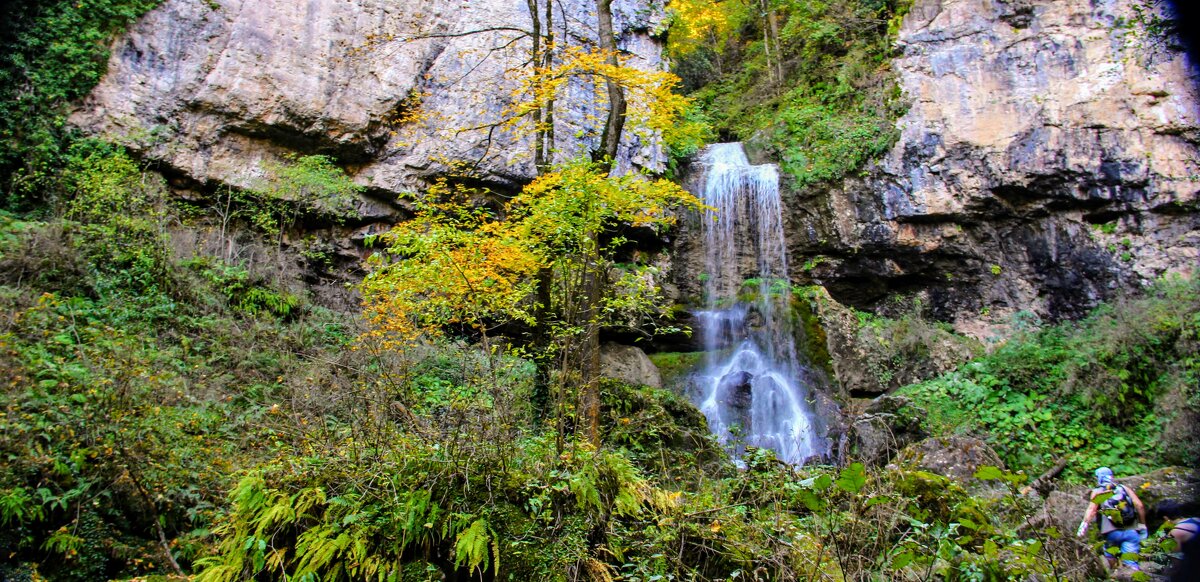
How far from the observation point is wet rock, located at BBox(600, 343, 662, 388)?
12125mm

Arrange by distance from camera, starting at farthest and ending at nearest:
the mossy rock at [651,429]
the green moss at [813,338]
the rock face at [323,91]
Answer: the green moss at [813,338]
the rock face at [323,91]
the mossy rock at [651,429]

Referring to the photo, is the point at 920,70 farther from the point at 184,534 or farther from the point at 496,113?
the point at 184,534

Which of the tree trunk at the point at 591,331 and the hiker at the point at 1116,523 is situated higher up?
the tree trunk at the point at 591,331

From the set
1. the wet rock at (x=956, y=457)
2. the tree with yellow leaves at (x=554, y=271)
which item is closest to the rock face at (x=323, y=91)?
the tree with yellow leaves at (x=554, y=271)

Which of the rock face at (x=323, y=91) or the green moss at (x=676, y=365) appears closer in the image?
the rock face at (x=323, y=91)

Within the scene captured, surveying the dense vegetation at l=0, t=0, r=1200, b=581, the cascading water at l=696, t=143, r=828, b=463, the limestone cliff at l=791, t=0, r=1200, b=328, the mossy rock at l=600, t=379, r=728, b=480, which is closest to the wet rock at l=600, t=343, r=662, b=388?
the dense vegetation at l=0, t=0, r=1200, b=581

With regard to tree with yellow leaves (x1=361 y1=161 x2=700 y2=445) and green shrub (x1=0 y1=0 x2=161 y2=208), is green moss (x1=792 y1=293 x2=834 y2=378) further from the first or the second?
green shrub (x1=0 y1=0 x2=161 y2=208)

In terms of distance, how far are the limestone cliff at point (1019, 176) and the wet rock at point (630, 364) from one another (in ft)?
15.6

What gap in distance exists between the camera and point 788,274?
14.2 metres

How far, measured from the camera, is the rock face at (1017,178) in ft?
37.0

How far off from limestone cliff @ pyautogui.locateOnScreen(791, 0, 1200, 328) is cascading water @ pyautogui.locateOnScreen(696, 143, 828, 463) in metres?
0.94

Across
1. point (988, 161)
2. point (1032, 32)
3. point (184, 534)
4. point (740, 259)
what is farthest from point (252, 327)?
point (1032, 32)

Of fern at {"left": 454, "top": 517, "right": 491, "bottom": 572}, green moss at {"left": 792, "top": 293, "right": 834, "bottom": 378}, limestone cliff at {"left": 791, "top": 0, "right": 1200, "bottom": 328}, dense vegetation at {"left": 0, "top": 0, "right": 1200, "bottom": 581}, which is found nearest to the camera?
fern at {"left": 454, "top": 517, "right": 491, "bottom": 572}

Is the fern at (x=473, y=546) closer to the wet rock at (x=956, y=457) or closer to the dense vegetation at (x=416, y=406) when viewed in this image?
the dense vegetation at (x=416, y=406)
